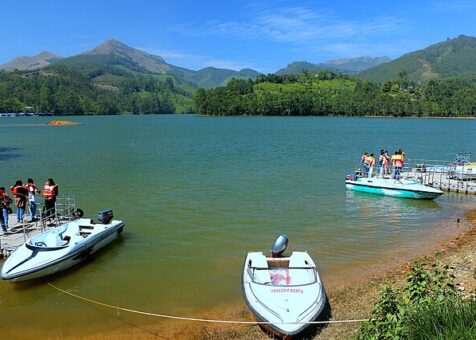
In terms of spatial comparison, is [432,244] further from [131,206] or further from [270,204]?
[131,206]

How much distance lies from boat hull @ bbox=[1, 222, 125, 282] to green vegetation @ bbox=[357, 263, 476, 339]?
12662 mm

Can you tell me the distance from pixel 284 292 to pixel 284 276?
106 cm

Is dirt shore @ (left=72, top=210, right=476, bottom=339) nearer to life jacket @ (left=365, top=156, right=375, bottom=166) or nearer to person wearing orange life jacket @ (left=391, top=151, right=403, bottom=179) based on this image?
person wearing orange life jacket @ (left=391, top=151, right=403, bottom=179)

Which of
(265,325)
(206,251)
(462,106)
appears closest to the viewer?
(265,325)

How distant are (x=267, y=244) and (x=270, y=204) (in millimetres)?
8287

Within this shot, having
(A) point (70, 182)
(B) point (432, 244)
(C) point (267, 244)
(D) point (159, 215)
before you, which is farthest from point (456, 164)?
(A) point (70, 182)

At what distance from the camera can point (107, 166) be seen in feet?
153

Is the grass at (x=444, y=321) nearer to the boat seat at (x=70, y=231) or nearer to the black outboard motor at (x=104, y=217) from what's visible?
the boat seat at (x=70, y=231)

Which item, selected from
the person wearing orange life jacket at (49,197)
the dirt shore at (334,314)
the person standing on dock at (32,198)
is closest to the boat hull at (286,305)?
the dirt shore at (334,314)

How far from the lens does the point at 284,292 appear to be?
42.1 ft

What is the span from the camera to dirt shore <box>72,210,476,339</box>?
1241cm

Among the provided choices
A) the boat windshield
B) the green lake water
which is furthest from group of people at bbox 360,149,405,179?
the boat windshield

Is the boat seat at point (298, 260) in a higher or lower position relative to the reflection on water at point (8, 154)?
lower

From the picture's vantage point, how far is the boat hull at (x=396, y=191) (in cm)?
2974
